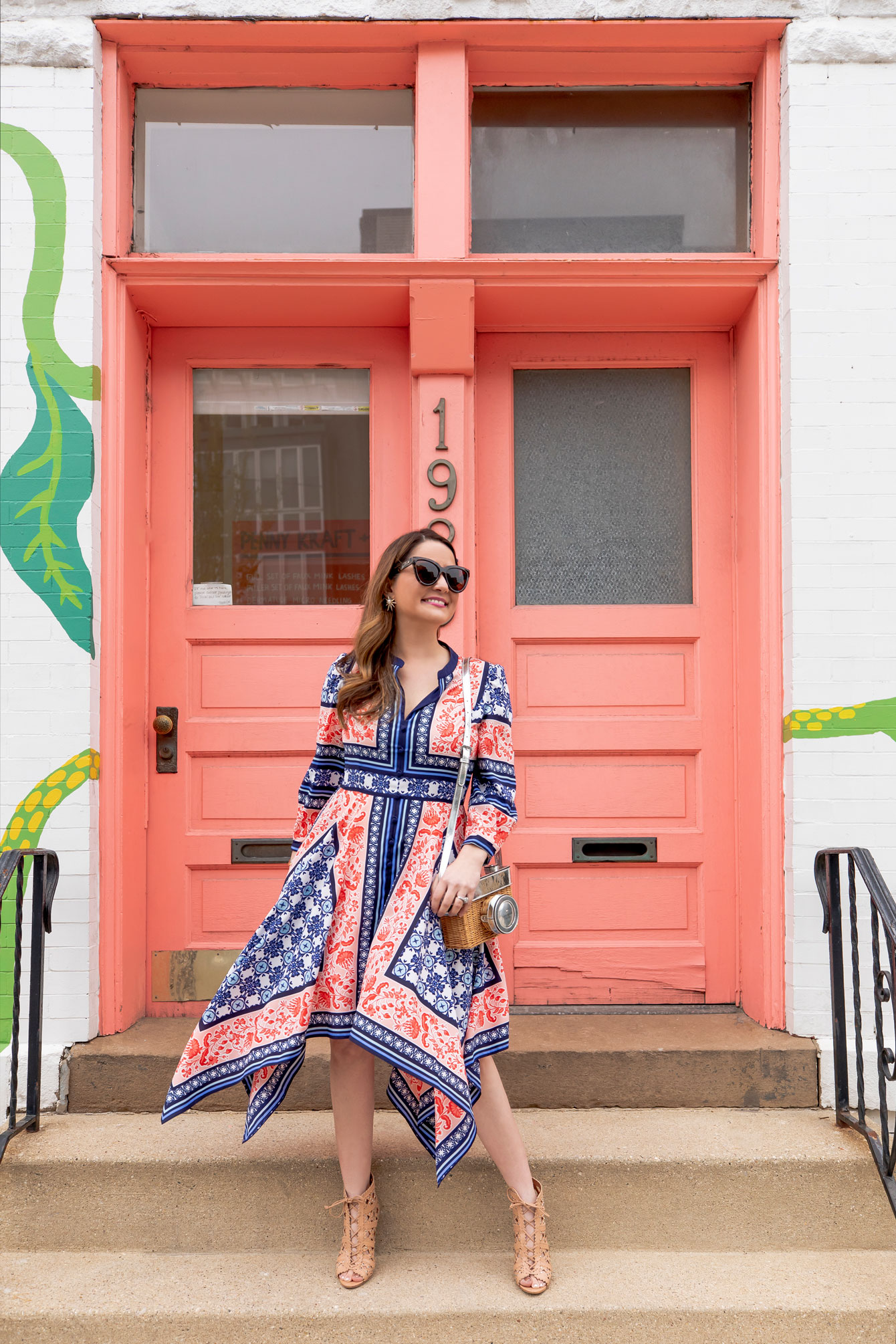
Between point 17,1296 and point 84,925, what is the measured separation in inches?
43.6

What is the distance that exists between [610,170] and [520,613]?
1.68 m

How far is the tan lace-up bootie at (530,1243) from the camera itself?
8.25 ft

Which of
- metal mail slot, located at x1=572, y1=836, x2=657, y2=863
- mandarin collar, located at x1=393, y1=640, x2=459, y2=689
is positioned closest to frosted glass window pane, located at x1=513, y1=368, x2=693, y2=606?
metal mail slot, located at x1=572, y1=836, x2=657, y2=863

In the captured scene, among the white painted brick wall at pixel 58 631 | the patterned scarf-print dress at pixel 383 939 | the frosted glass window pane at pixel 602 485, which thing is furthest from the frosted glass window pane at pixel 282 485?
the patterned scarf-print dress at pixel 383 939

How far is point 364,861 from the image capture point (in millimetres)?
2541

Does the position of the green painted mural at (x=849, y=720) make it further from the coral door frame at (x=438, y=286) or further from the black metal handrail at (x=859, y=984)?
the black metal handrail at (x=859, y=984)

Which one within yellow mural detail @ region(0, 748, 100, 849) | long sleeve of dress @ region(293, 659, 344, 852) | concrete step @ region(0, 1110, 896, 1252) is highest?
long sleeve of dress @ region(293, 659, 344, 852)

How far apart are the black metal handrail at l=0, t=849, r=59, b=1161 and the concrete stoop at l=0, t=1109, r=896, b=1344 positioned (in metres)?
0.10

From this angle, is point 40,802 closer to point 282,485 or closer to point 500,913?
point 282,485

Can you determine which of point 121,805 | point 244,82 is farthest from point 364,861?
point 244,82

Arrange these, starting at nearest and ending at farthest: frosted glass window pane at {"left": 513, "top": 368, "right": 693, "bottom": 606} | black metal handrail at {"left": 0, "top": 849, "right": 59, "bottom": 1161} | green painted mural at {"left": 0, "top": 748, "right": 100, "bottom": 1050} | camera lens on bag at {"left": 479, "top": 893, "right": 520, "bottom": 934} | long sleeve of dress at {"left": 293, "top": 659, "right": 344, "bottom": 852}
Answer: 1. camera lens on bag at {"left": 479, "top": 893, "right": 520, "bottom": 934}
2. long sleeve of dress at {"left": 293, "top": 659, "right": 344, "bottom": 852}
3. black metal handrail at {"left": 0, "top": 849, "right": 59, "bottom": 1161}
4. green painted mural at {"left": 0, "top": 748, "right": 100, "bottom": 1050}
5. frosted glass window pane at {"left": 513, "top": 368, "right": 693, "bottom": 606}

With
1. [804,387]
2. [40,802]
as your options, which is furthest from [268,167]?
[40,802]

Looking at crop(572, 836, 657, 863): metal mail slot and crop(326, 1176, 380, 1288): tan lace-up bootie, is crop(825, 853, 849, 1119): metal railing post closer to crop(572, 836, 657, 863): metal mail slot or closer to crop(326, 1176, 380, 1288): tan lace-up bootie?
crop(572, 836, 657, 863): metal mail slot

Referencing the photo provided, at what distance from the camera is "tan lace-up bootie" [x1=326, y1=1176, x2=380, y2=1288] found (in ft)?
8.34
